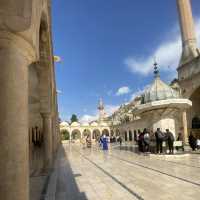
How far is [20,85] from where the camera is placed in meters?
2.32

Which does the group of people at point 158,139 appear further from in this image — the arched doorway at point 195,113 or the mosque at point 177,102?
the arched doorway at point 195,113

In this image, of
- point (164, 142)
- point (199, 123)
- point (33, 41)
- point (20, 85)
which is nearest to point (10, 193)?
point (20, 85)

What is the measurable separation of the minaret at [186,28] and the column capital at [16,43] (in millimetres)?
28881

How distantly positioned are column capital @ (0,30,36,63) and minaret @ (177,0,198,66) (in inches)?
1137

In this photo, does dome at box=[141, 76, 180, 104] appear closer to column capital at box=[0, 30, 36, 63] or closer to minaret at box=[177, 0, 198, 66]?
column capital at box=[0, 30, 36, 63]

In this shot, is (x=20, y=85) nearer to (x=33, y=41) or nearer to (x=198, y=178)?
(x=33, y=41)

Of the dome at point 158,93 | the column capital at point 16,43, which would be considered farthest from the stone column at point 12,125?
the dome at point 158,93

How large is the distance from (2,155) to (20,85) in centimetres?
69

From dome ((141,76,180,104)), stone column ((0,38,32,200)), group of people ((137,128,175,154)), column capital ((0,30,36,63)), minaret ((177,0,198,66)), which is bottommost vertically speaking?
group of people ((137,128,175,154))

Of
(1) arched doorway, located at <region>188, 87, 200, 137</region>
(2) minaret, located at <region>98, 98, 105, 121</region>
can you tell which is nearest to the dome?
(1) arched doorway, located at <region>188, 87, 200, 137</region>

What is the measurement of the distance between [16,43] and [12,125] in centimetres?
82

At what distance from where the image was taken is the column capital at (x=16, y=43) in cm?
225

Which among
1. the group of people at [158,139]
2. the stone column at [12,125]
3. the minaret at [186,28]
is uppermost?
the minaret at [186,28]

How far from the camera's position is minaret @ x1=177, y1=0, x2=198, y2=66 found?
2908 cm
